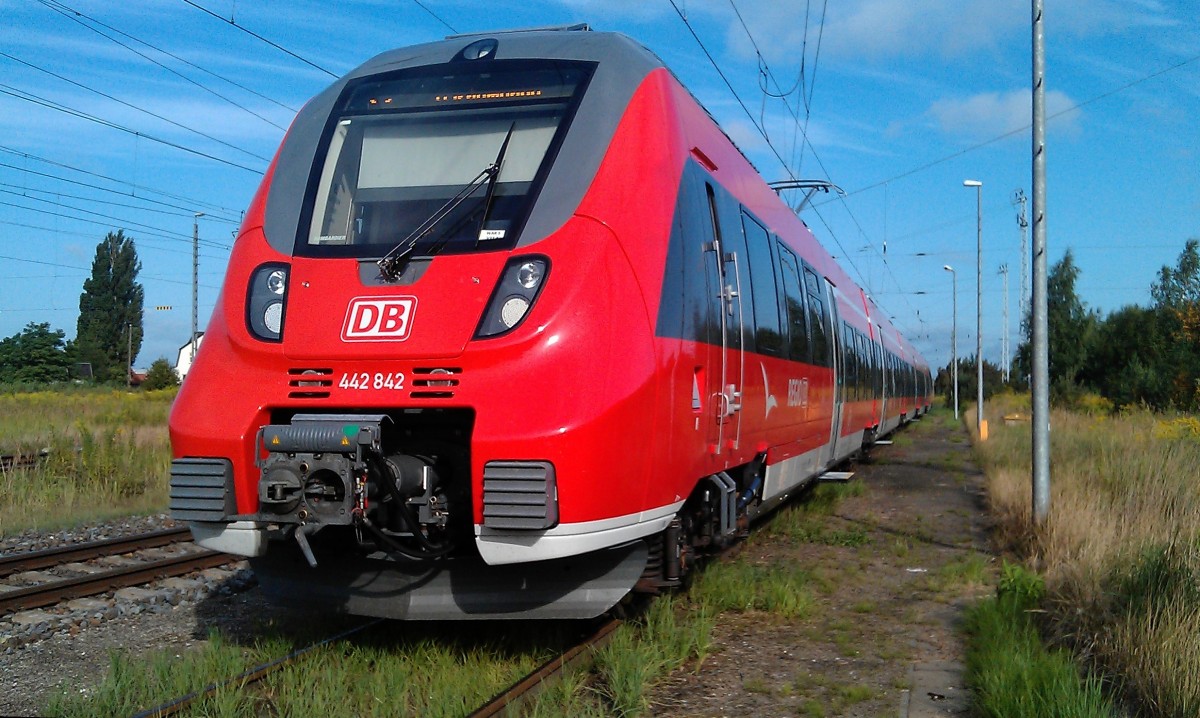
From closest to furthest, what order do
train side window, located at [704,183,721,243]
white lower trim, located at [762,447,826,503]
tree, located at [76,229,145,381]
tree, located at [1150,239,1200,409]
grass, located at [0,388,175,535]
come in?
train side window, located at [704,183,721,243]
white lower trim, located at [762,447,826,503]
grass, located at [0,388,175,535]
tree, located at [1150,239,1200,409]
tree, located at [76,229,145,381]

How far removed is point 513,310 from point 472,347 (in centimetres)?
27

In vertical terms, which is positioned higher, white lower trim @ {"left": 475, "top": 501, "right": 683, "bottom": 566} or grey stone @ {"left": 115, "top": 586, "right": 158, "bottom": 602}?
white lower trim @ {"left": 475, "top": 501, "right": 683, "bottom": 566}

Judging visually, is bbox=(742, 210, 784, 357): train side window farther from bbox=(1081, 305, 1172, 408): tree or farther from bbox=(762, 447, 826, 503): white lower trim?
→ bbox=(1081, 305, 1172, 408): tree

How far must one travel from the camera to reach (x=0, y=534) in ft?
34.9

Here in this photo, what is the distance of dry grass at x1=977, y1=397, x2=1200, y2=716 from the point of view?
498 cm

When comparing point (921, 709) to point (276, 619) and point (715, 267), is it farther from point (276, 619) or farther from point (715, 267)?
point (276, 619)

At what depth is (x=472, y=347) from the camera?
4.73m

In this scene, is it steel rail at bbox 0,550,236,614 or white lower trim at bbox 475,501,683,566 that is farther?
steel rail at bbox 0,550,236,614

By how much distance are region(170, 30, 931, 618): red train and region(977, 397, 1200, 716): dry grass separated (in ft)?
7.49

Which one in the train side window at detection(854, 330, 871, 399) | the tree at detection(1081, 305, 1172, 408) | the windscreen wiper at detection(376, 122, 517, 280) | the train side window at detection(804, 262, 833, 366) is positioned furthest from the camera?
the tree at detection(1081, 305, 1172, 408)


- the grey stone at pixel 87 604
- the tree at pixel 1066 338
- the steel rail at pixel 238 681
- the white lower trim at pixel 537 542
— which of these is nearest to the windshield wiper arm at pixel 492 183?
the white lower trim at pixel 537 542

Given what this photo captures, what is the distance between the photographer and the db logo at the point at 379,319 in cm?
489

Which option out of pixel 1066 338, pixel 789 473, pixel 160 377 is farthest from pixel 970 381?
pixel 789 473

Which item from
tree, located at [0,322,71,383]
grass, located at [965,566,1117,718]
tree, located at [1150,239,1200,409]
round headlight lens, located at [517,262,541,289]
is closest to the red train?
round headlight lens, located at [517,262,541,289]
